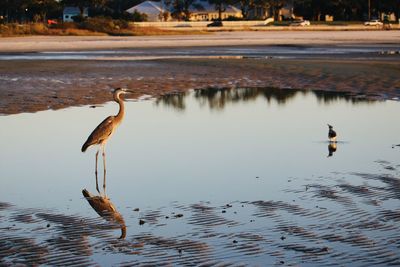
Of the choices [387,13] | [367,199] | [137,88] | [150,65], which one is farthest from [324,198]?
[387,13]

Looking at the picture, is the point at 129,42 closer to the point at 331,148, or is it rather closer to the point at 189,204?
the point at 331,148

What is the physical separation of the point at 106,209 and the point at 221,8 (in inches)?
6034

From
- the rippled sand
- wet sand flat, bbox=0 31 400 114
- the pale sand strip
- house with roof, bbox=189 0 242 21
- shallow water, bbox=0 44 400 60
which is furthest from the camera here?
house with roof, bbox=189 0 242 21

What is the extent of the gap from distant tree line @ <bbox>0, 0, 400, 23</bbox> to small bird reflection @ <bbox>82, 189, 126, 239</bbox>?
12103cm

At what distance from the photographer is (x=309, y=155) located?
15766 mm

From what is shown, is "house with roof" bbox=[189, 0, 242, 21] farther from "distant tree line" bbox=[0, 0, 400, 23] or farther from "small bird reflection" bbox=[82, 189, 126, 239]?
"small bird reflection" bbox=[82, 189, 126, 239]

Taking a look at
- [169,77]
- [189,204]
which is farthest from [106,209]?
[169,77]

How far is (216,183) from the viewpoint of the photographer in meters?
13.2

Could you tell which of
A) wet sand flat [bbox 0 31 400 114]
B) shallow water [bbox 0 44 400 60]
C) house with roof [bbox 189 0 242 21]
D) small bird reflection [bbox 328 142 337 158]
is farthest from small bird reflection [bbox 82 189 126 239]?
house with roof [bbox 189 0 242 21]

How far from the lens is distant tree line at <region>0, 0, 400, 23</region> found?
457 ft

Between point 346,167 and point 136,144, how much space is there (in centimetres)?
429

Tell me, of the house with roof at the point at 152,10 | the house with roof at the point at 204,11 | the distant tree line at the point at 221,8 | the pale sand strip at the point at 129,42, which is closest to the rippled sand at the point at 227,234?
the pale sand strip at the point at 129,42

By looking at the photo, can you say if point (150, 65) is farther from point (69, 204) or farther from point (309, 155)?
point (69, 204)

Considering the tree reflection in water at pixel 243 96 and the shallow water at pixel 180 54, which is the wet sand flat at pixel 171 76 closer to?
the tree reflection in water at pixel 243 96
